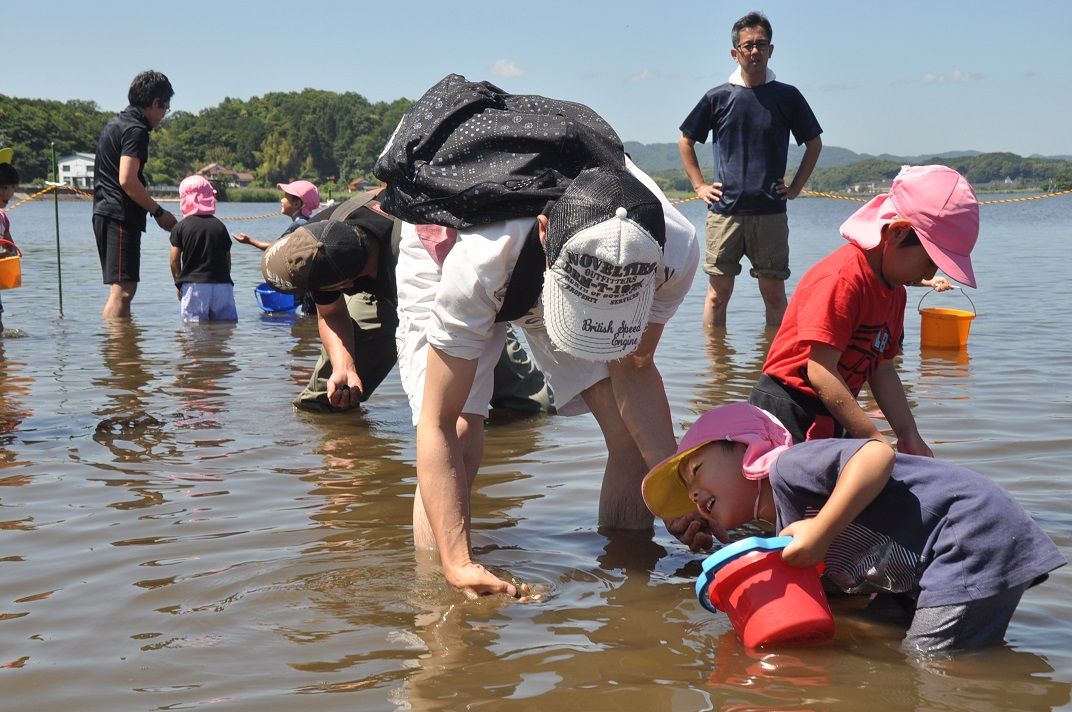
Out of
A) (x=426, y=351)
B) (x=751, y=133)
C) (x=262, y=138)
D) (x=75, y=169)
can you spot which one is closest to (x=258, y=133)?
(x=262, y=138)

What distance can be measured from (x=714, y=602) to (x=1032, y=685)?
0.77m

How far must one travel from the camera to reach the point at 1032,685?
8.56ft

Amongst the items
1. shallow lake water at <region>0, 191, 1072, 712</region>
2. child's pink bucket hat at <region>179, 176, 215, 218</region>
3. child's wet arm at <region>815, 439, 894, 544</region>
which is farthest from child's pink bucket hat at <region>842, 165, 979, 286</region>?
child's pink bucket hat at <region>179, 176, 215, 218</region>

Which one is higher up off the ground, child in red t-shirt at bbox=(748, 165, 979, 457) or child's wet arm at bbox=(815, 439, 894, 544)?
child in red t-shirt at bbox=(748, 165, 979, 457)

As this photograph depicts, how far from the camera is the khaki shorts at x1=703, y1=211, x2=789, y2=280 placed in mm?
8008

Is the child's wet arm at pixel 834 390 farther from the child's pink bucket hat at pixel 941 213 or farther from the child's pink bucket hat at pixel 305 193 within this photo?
the child's pink bucket hat at pixel 305 193

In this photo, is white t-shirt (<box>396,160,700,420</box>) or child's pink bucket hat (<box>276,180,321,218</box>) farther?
child's pink bucket hat (<box>276,180,321,218</box>)

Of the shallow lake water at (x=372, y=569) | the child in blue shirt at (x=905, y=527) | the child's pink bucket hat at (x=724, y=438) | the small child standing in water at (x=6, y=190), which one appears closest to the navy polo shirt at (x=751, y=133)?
the shallow lake water at (x=372, y=569)

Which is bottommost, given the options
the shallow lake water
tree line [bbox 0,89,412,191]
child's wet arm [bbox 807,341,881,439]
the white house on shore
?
Result: the shallow lake water

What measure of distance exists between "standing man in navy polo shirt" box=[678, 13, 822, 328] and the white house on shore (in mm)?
95271

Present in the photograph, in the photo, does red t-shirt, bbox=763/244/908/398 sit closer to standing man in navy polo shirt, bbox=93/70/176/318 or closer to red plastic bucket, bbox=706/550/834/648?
red plastic bucket, bbox=706/550/834/648

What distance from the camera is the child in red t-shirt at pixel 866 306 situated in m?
3.28

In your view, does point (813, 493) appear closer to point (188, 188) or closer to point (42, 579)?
point (42, 579)

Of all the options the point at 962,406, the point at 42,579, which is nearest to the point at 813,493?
the point at 42,579
